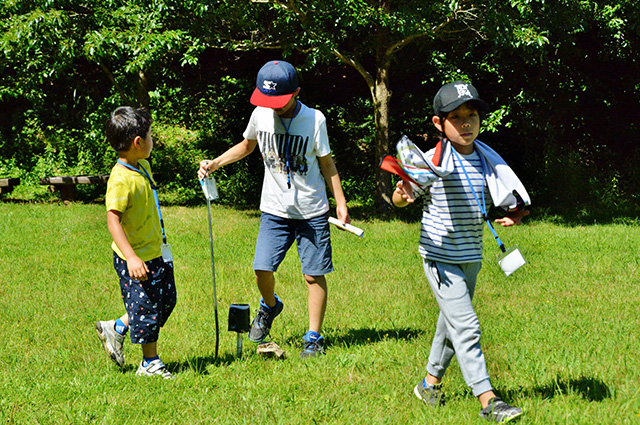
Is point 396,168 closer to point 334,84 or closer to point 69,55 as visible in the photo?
point 69,55

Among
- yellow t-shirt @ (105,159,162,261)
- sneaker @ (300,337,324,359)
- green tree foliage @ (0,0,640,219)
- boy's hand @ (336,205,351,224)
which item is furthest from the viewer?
green tree foliage @ (0,0,640,219)

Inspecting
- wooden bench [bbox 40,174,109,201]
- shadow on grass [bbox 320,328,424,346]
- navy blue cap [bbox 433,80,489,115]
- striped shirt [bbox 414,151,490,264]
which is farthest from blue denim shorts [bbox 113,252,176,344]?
wooden bench [bbox 40,174,109,201]

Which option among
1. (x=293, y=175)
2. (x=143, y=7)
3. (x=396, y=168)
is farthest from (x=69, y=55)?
(x=396, y=168)


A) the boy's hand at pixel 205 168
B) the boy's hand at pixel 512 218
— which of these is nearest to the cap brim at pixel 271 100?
the boy's hand at pixel 205 168

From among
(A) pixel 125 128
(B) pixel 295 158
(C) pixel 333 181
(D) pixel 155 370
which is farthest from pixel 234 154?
(D) pixel 155 370

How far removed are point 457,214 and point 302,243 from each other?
1423 millimetres

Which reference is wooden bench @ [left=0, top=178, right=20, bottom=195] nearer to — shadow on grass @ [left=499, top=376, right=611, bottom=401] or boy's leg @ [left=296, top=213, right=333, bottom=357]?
boy's leg @ [left=296, top=213, right=333, bottom=357]

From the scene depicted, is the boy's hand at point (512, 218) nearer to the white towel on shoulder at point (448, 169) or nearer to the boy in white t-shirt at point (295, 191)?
the white towel on shoulder at point (448, 169)

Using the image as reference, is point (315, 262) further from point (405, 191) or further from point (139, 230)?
point (405, 191)

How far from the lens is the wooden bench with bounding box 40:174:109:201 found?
1392 centimetres

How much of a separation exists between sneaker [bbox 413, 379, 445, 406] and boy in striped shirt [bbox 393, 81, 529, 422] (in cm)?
32

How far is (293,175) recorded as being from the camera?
4449mm

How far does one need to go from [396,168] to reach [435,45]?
10.9 m

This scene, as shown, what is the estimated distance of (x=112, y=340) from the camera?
13.9ft
